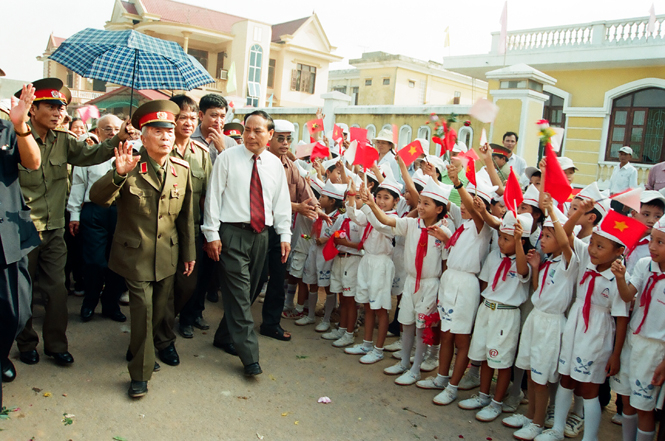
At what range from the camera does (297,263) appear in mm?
6027

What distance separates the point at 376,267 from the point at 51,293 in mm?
2795

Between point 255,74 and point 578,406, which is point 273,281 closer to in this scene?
point 578,406

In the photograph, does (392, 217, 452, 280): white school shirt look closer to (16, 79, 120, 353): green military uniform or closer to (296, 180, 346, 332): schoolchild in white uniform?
(296, 180, 346, 332): schoolchild in white uniform

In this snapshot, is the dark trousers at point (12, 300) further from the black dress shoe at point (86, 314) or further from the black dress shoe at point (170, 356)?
the black dress shoe at point (86, 314)

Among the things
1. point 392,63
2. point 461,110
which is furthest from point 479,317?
point 392,63

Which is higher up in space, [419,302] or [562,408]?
[419,302]

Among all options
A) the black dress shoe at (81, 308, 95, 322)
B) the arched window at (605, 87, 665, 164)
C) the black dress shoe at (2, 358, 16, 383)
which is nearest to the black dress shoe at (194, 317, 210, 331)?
the black dress shoe at (81, 308, 95, 322)

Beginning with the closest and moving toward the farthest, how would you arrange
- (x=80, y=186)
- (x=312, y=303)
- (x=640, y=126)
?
(x=80, y=186) → (x=312, y=303) → (x=640, y=126)

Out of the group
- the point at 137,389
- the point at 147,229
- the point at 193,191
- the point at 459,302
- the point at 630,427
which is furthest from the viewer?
the point at 193,191


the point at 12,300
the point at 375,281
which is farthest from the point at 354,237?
the point at 12,300

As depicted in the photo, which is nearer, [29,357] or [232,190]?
[29,357]

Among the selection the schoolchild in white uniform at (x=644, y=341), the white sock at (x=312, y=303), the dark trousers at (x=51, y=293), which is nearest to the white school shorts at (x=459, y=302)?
the schoolchild in white uniform at (x=644, y=341)

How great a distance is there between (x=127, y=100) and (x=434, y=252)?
880 inches

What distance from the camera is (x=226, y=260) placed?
4.41 meters
